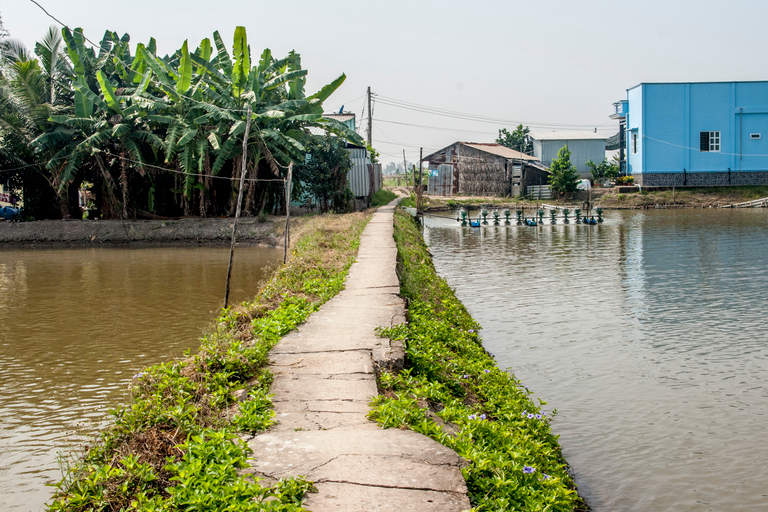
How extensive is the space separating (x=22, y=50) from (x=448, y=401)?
2308 centimetres

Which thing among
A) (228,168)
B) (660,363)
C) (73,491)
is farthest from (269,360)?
(228,168)

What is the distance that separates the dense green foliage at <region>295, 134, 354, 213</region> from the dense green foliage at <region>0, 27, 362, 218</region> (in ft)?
3.68

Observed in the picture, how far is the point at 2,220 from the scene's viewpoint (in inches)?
921

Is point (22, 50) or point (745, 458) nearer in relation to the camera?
point (745, 458)

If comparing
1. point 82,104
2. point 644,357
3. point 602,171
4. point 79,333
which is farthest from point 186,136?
point 602,171

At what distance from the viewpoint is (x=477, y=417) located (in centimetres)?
481

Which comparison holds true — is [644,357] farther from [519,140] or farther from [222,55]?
[519,140]

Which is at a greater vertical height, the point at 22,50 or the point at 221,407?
the point at 22,50

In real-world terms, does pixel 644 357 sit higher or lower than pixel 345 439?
lower

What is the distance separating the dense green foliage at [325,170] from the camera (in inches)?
948

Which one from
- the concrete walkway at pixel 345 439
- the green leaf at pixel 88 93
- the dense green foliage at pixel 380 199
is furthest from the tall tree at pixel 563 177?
the concrete walkway at pixel 345 439

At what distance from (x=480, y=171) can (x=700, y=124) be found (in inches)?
515

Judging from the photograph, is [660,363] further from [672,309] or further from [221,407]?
[221,407]

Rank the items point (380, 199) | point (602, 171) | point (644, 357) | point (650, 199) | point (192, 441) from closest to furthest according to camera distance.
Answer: point (192, 441) → point (644, 357) → point (380, 199) → point (650, 199) → point (602, 171)
